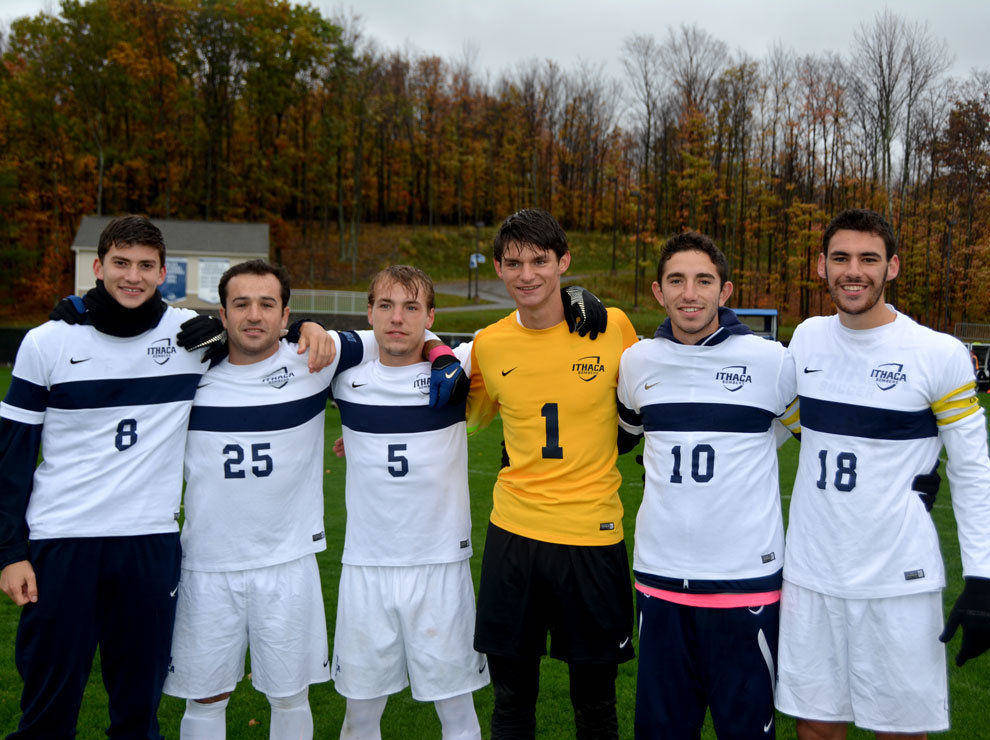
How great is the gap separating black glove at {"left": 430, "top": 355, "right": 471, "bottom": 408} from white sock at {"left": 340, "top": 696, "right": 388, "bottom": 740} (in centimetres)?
128

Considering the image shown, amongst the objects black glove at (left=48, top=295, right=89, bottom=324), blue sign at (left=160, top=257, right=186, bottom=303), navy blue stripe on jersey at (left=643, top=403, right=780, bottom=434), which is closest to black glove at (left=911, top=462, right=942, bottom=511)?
navy blue stripe on jersey at (left=643, top=403, right=780, bottom=434)

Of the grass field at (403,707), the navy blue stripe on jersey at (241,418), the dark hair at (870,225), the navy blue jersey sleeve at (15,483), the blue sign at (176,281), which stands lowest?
the grass field at (403,707)

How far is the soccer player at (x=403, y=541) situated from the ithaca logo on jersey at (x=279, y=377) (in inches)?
10.2

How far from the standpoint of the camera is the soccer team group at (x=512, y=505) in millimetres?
2791

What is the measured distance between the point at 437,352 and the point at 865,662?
207 centimetres

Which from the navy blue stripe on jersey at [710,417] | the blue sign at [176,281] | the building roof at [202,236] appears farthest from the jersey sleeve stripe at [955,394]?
the building roof at [202,236]

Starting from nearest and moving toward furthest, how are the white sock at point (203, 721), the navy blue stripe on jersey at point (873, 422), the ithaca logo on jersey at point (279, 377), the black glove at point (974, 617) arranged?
the black glove at point (974, 617) → the navy blue stripe on jersey at point (873, 422) → the white sock at point (203, 721) → the ithaca logo on jersey at point (279, 377)

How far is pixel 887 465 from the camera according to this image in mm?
2777

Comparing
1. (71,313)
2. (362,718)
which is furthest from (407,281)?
(362,718)

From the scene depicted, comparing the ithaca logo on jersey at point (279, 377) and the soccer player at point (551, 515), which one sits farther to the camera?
the ithaca logo on jersey at point (279, 377)

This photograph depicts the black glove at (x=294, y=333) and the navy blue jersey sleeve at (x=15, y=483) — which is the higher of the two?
the black glove at (x=294, y=333)

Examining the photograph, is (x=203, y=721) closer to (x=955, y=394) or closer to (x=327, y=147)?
(x=955, y=394)

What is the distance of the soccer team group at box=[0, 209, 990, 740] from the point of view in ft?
9.16

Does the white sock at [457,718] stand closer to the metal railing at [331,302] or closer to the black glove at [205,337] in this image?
the black glove at [205,337]
